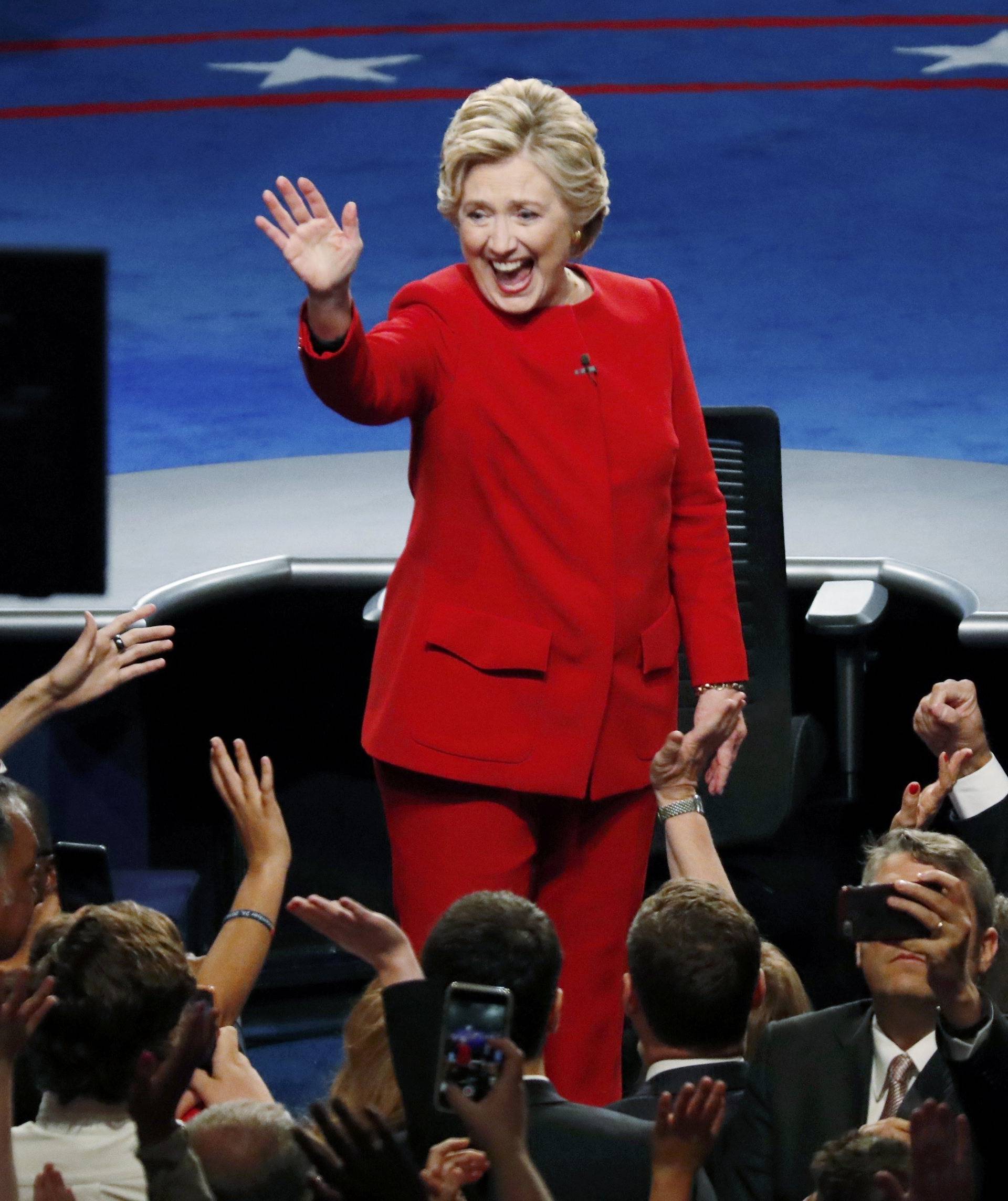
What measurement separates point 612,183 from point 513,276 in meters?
A: 5.00

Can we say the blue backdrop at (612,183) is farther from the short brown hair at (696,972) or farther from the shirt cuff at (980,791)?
the short brown hair at (696,972)

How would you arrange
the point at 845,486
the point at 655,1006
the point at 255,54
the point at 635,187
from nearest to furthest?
1. the point at 655,1006
2. the point at 845,486
3. the point at 635,187
4. the point at 255,54

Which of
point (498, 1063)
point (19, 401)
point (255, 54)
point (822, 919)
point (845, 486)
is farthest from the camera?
point (255, 54)

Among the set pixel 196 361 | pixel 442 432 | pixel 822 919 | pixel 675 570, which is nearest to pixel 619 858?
pixel 675 570

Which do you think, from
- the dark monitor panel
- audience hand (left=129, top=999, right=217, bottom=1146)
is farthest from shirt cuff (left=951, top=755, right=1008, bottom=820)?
audience hand (left=129, top=999, right=217, bottom=1146)

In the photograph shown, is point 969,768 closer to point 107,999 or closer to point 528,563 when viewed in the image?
point 528,563

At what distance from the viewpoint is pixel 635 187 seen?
6.73m

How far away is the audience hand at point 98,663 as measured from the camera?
213 cm

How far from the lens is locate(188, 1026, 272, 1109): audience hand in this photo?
1691mm

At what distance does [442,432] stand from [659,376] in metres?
0.25

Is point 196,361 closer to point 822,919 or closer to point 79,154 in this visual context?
point 79,154

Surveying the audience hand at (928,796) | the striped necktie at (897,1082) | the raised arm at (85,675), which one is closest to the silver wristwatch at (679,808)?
the audience hand at (928,796)

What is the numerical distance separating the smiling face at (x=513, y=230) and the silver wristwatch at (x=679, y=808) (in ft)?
1.69

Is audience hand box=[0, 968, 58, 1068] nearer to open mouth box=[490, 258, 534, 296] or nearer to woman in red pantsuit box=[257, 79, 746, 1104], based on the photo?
woman in red pantsuit box=[257, 79, 746, 1104]
